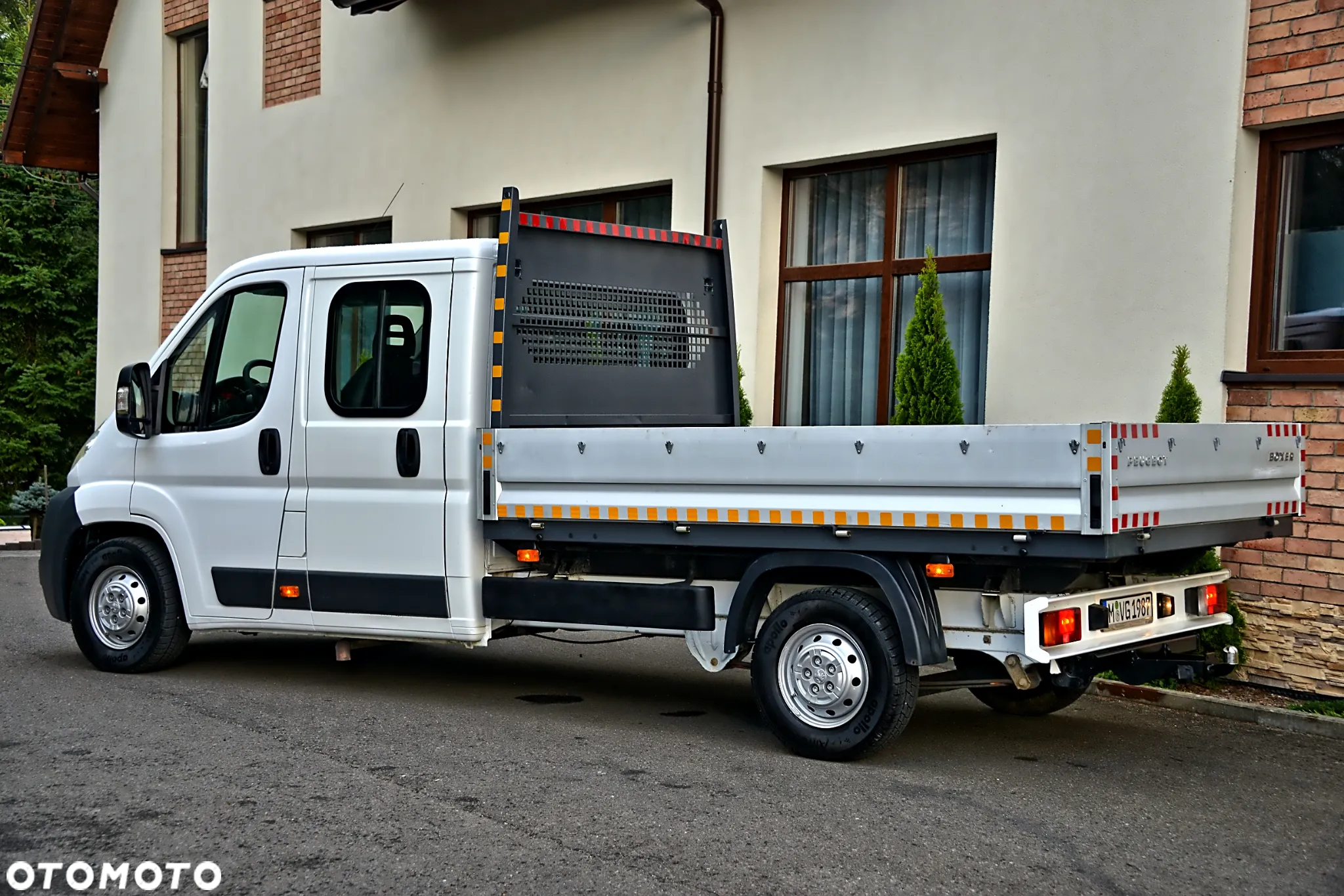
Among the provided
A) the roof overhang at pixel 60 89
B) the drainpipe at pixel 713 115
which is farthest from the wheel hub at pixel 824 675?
the roof overhang at pixel 60 89

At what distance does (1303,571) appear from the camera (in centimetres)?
827

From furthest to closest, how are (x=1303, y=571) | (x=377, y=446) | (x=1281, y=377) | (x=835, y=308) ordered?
(x=835, y=308) < (x=1281, y=377) < (x=1303, y=571) < (x=377, y=446)

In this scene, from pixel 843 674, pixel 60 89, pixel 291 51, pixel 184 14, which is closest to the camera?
pixel 843 674

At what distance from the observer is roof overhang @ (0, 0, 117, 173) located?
18312 mm

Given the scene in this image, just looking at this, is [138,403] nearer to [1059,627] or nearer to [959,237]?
[1059,627]

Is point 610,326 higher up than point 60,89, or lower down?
lower down

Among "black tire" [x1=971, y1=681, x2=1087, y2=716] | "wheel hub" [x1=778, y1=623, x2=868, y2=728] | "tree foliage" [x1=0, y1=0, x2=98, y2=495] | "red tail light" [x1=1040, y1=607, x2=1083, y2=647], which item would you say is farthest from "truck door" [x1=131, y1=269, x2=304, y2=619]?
"tree foliage" [x1=0, y1=0, x2=98, y2=495]

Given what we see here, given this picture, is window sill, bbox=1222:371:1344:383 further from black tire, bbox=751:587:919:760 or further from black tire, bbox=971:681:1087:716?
black tire, bbox=751:587:919:760

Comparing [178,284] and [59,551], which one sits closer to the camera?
[59,551]

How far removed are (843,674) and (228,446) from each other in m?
3.72

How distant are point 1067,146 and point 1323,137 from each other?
1.54 m

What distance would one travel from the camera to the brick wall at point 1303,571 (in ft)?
26.7

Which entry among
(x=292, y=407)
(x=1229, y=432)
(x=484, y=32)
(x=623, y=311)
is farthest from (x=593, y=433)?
(x=484, y=32)

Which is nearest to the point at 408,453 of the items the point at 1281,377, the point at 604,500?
the point at 604,500
